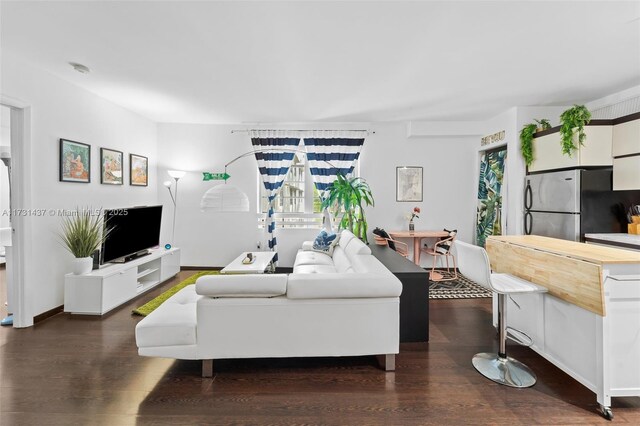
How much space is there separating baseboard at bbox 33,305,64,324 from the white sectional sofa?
201cm

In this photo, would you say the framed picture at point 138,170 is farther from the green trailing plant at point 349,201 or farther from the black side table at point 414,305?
the black side table at point 414,305

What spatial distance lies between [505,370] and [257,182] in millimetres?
4447

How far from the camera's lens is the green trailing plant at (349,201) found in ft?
15.8

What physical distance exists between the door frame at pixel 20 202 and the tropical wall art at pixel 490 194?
6.31m

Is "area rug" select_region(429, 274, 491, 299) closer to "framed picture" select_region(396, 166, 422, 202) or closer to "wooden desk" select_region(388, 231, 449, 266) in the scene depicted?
"wooden desk" select_region(388, 231, 449, 266)

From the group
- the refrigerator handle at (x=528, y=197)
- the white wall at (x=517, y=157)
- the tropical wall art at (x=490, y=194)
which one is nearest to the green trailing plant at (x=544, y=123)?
the white wall at (x=517, y=157)

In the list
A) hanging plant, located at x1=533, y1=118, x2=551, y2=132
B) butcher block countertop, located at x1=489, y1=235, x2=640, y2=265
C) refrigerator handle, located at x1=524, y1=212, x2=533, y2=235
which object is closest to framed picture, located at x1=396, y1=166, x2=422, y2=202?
refrigerator handle, located at x1=524, y1=212, x2=533, y2=235

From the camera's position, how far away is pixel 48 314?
325 cm

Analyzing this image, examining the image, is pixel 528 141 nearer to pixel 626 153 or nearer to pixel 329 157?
pixel 626 153

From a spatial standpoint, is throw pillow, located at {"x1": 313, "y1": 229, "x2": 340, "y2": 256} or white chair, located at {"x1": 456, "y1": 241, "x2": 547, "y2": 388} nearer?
white chair, located at {"x1": 456, "y1": 241, "x2": 547, "y2": 388}

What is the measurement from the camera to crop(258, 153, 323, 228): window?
→ 5.36m

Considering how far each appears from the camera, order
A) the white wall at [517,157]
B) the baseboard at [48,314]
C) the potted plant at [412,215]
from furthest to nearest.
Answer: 1. the potted plant at [412,215]
2. the white wall at [517,157]
3. the baseboard at [48,314]

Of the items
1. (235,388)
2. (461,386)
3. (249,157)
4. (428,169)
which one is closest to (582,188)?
(428,169)

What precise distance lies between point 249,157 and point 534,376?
191 inches
